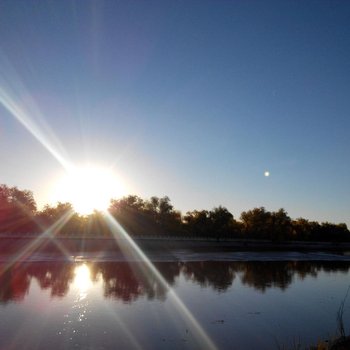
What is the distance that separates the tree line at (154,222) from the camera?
332 feet

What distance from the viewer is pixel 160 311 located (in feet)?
79.0

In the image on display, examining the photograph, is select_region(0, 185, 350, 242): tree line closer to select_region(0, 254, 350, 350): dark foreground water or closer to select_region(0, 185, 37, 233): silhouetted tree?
select_region(0, 185, 37, 233): silhouetted tree

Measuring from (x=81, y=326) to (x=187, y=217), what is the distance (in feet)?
448

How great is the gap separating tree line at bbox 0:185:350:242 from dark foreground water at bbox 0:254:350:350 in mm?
62043

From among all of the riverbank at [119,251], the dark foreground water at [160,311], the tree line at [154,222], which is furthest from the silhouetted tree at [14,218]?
the dark foreground water at [160,311]

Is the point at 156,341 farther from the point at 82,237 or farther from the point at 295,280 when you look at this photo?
the point at 82,237

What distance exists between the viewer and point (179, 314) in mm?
23531

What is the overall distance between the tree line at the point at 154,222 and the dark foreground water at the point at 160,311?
204ft

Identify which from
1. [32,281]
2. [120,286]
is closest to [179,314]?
[120,286]

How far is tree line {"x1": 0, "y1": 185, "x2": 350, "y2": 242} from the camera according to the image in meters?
101

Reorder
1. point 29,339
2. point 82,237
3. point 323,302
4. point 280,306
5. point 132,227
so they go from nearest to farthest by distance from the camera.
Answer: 1. point 29,339
2. point 280,306
3. point 323,302
4. point 82,237
5. point 132,227

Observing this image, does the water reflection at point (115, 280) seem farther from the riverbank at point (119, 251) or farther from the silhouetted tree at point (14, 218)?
the silhouetted tree at point (14, 218)

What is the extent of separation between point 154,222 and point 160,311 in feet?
352

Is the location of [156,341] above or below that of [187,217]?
below
